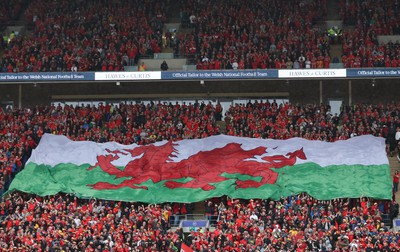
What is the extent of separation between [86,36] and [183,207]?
15082mm

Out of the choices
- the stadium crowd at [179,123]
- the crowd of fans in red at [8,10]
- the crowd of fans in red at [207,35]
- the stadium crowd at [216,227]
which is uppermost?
the crowd of fans in red at [8,10]

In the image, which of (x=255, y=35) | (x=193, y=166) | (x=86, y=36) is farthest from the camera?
(x=86, y=36)

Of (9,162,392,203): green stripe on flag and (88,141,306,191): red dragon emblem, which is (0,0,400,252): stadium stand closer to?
(9,162,392,203): green stripe on flag

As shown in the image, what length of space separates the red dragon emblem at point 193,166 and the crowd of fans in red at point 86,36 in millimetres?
6753

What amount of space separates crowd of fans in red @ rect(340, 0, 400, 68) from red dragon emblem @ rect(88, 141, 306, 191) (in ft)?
23.3

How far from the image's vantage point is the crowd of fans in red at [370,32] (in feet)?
175

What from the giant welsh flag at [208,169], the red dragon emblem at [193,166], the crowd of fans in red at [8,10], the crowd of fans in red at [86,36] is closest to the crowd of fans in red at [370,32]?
the giant welsh flag at [208,169]

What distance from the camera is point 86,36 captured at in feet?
191

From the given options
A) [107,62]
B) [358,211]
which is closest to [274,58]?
[107,62]

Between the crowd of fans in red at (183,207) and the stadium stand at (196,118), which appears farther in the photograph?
the stadium stand at (196,118)

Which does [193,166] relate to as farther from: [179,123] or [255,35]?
[255,35]

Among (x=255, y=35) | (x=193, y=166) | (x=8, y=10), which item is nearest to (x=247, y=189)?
(x=193, y=166)

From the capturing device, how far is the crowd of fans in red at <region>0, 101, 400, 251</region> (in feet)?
138

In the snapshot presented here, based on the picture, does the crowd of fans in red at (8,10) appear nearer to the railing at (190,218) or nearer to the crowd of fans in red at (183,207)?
the crowd of fans in red at (183,207)
